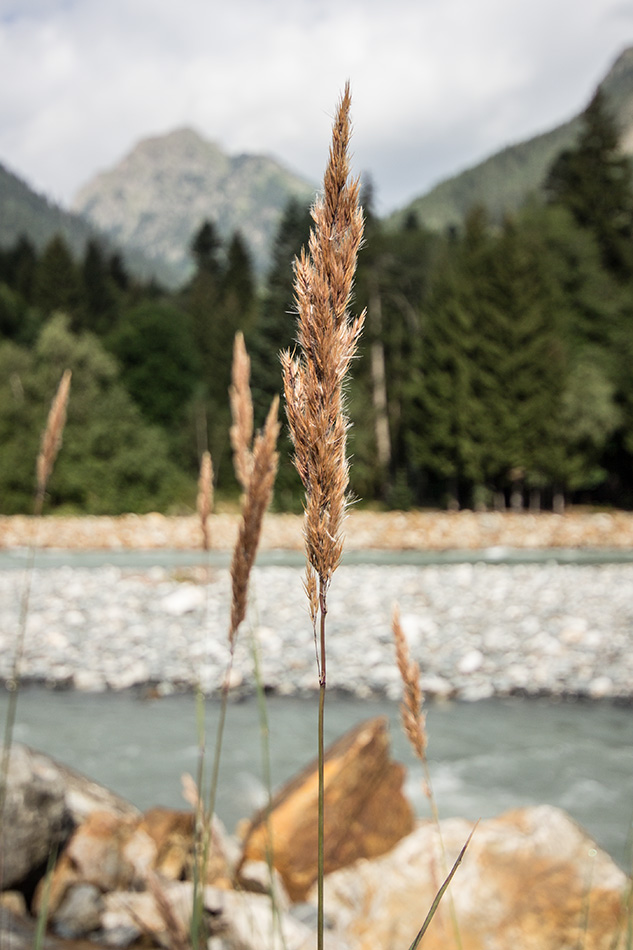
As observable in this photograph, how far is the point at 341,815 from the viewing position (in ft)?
11.8

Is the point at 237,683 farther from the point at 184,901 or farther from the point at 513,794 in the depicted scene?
the point at 184,901

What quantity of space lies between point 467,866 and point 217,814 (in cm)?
252

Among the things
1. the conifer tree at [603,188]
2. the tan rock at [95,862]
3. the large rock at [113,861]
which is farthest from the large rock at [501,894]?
the conifer tree at [603,188]

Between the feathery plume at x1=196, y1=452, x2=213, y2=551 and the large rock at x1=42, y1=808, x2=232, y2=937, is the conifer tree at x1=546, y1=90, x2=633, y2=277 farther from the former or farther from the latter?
the feathery plume at x1=196, y1=452, x2=213, y2=551

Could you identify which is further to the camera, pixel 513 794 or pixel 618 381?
pixel 618 381

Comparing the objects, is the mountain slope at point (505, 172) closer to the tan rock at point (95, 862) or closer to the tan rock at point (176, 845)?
the tan rock at point (176, 845)

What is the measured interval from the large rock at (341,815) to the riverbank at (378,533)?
15.4 meters

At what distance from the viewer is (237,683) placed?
8.10m

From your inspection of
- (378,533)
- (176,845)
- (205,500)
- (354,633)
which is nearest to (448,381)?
(378,533)

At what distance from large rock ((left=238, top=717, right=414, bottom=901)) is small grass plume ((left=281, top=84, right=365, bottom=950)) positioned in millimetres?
3054

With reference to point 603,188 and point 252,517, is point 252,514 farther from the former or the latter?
point 603,188

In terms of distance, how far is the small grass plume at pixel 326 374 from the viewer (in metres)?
0.67

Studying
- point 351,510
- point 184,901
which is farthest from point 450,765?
point 351,510

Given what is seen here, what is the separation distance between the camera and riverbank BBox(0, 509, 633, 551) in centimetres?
2053
